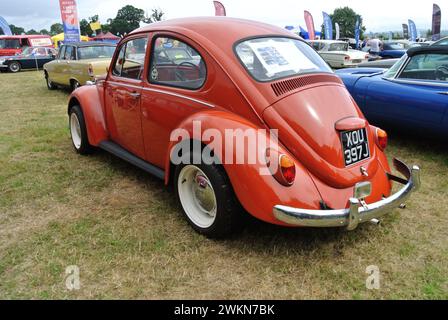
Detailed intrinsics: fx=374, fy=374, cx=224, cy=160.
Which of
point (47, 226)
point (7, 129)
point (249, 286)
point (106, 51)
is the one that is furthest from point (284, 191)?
point (106, 51)

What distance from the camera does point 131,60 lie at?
4031mm

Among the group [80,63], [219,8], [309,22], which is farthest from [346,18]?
[80,63]

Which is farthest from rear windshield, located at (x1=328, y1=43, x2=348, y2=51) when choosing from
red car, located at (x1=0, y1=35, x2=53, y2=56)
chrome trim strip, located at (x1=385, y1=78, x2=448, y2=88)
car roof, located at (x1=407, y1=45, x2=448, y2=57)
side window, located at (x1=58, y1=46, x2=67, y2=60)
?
red car, located at (x1=0, y1=35, x2=53, y2=56)

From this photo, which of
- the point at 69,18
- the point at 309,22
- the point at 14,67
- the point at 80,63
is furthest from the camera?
the point at 309,22

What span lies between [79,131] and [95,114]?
638mm

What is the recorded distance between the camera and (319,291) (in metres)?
2.41

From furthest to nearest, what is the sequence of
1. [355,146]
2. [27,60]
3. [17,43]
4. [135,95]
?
[17,43] < [27,60] < [135,95] < [355,146]

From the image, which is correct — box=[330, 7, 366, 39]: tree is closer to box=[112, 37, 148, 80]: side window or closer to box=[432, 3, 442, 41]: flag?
box=[432, 3, 442, 41]: flag

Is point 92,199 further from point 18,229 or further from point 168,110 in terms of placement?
point 168,110

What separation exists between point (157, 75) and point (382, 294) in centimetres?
259

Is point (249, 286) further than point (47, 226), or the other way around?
point (47, 226)

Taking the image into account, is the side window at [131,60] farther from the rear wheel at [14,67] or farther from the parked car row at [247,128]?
the rear wheel at [14,67]

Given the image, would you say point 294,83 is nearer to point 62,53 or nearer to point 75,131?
point 75,131

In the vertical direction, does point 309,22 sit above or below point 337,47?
above
